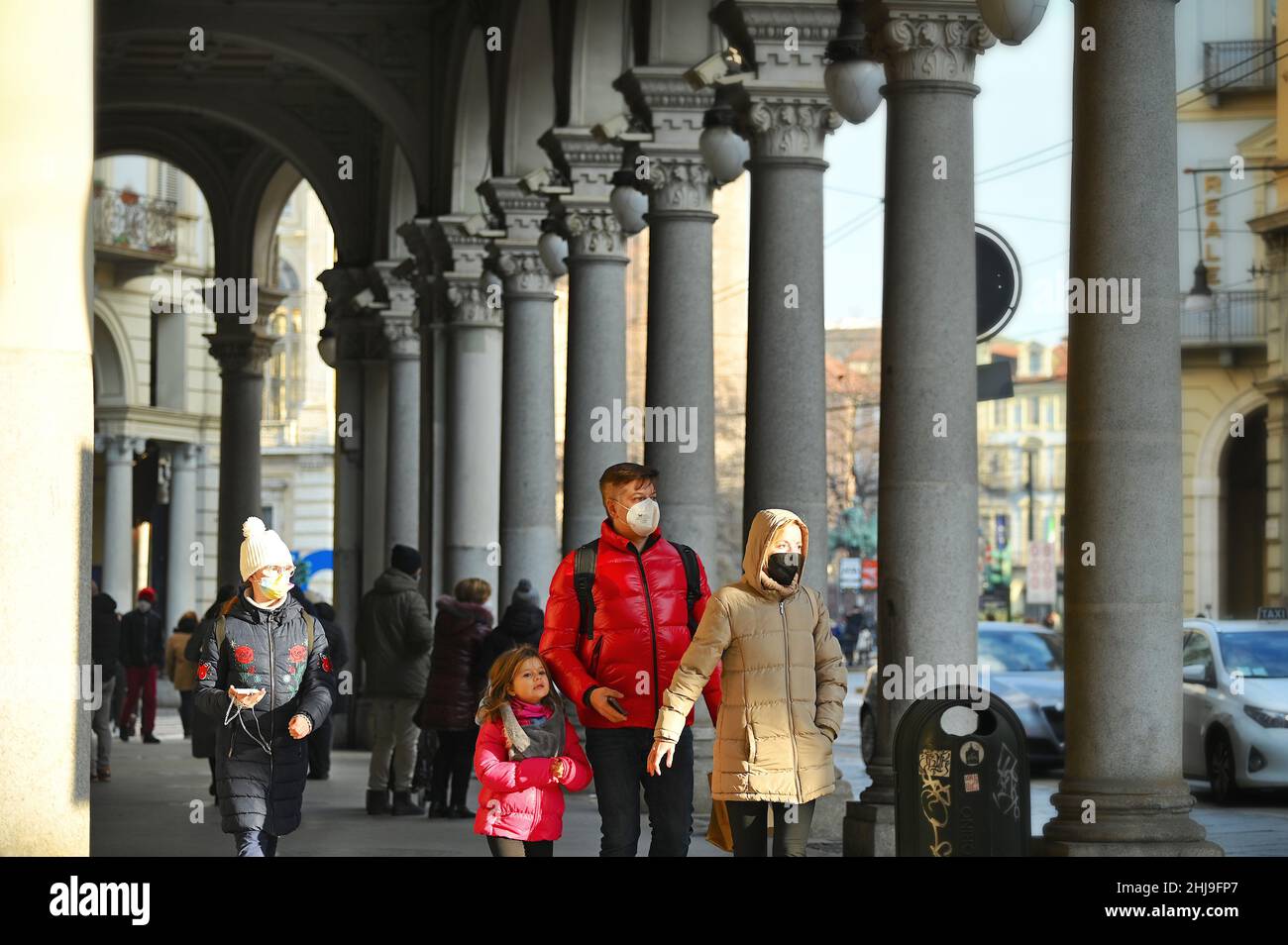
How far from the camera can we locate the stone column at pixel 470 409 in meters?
23.9


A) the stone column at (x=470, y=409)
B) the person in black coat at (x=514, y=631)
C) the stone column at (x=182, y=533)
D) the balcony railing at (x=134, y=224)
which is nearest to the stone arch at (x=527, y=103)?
the stone column at (x=470, y=409)

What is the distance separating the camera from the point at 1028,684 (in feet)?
68.8

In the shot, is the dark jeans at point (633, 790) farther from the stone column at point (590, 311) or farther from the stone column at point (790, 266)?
the stone column at point (590, 311)

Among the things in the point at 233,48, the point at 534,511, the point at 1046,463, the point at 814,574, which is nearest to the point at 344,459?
the point at 233,48

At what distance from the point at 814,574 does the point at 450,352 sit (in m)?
10.9

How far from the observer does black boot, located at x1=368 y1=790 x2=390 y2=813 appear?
16.2 m

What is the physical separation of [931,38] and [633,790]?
15.8 feet

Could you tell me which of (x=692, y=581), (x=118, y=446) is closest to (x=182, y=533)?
(x=118, y=446)

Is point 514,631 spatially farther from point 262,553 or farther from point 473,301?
point 473,301

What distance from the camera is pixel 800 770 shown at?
837 centimetres

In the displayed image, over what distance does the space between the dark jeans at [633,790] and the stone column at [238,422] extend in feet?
76.0

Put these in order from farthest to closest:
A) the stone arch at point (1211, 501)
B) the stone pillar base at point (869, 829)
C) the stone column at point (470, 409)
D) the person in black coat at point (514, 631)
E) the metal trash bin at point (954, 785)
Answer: the stone arch at point (1211, 501) → the stone column at point (470, 409) → the person in black coat at point (514, 631) → the stone pillar base at point (869, 829) → the metal trash bin at point (954, 785)

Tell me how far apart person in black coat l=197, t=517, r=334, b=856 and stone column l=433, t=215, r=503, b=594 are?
14.7 meters

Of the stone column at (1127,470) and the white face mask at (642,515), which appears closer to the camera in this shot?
the white face mask at (642,515)
